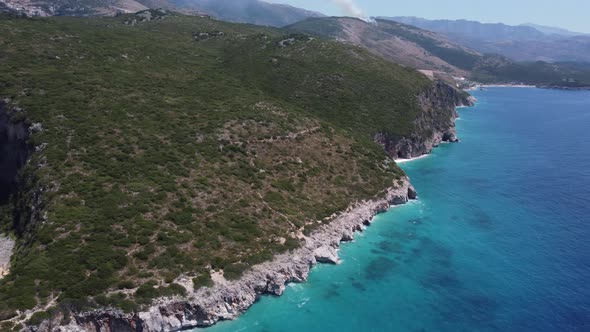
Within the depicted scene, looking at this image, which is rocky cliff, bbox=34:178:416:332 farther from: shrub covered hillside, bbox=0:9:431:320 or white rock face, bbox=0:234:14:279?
white rock face, bbox=0:234:14:279

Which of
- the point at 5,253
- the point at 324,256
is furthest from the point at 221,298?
the point at 5,253

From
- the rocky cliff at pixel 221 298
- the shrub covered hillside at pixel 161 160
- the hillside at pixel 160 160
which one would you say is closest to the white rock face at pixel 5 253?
the hillside at pixel 160 160

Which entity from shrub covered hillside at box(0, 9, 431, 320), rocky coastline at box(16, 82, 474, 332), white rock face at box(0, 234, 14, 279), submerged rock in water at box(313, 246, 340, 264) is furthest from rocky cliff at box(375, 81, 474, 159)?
white rock face at box(0, 234, 14, 279)

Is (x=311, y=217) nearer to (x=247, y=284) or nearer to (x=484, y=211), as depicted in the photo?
(x=247, y=284)

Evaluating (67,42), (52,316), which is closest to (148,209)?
(52,316)

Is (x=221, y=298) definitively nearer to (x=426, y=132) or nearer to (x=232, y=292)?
(x=232, y=292)
